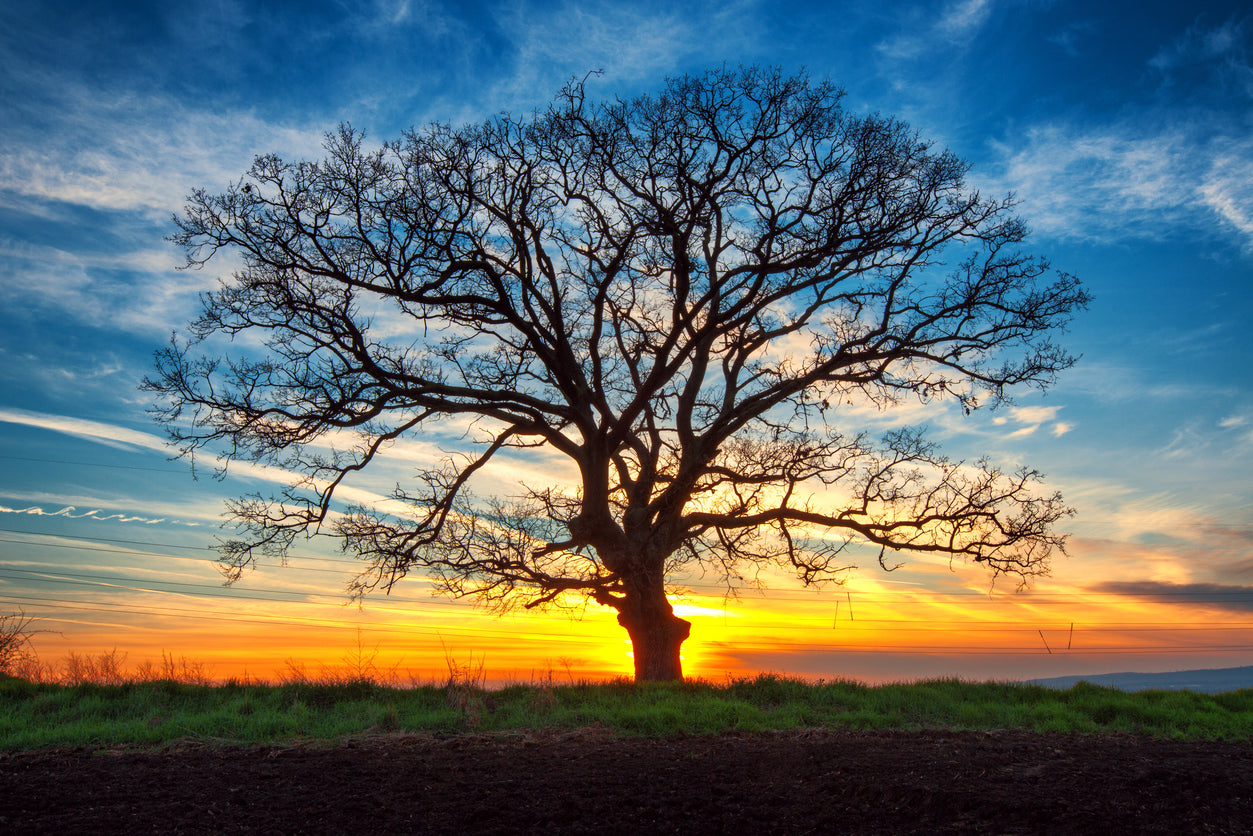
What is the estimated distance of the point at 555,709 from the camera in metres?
9.62

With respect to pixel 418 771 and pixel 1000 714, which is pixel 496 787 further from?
pixel 1000 714

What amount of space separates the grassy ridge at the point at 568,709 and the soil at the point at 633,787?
63cm

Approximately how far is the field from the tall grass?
40mm

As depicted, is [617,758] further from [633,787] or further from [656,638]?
[656,638]

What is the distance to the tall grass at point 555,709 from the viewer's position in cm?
880

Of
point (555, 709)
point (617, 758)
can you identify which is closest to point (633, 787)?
point (617, 758)

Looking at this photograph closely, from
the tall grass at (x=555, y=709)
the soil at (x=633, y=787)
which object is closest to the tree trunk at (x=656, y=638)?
the tall grass at (x=555, y=709)

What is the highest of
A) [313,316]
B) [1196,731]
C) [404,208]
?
[404,208]

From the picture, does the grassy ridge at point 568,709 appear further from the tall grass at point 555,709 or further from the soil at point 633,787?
the soil at point 633,787

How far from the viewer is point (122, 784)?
6.49 metres

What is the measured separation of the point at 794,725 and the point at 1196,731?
5.07m

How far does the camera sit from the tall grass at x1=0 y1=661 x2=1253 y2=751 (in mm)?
8797

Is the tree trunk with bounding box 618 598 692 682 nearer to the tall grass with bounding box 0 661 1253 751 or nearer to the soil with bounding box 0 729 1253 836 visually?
the tall grass with bounding box 0 661 1253 751

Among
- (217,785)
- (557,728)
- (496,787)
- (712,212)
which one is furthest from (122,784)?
(712,212)
